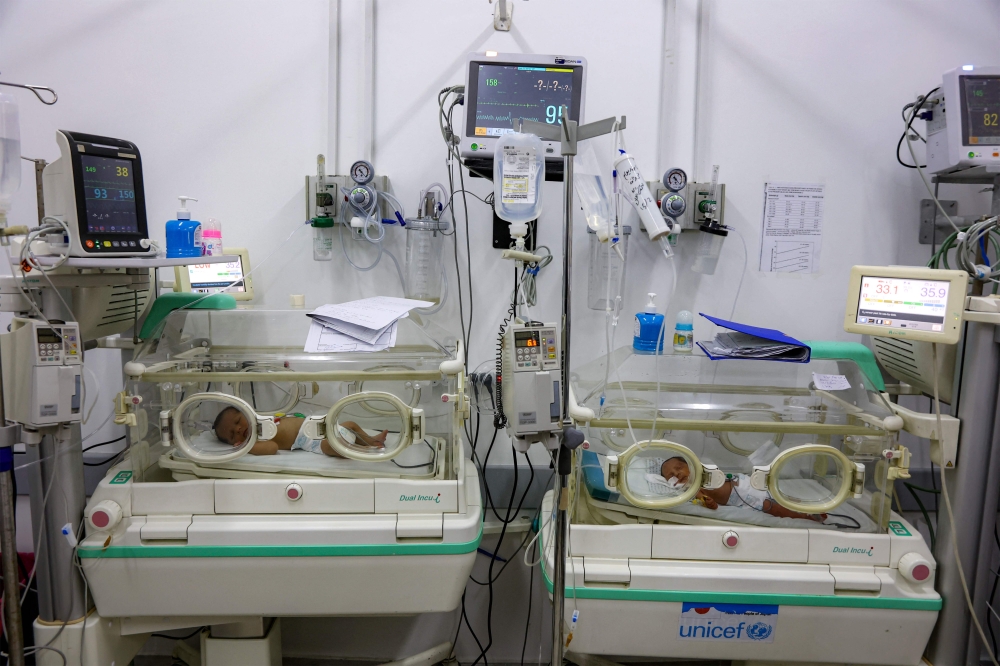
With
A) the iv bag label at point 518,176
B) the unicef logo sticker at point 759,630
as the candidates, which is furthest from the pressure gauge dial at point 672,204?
the unicef logo sticker at point 759,630

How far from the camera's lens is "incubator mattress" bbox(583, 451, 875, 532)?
1603 millimetres

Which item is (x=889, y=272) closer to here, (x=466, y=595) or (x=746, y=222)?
(x=746, y=222)

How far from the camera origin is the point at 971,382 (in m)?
1.55

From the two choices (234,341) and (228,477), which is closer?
(228,477)

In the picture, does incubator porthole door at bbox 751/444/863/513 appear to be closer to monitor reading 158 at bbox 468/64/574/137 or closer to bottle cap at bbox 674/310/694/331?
bottle cap at bbox 674/310/694/331

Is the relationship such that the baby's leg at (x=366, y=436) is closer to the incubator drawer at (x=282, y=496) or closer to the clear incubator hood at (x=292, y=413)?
the clear incubator hood at (x=292, y=413)

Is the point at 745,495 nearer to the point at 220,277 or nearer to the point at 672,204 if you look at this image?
the point at 672,204

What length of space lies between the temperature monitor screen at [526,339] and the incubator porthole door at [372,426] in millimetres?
397

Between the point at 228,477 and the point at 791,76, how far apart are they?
2190 millimetres

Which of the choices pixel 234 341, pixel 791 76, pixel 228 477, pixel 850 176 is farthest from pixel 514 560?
pixel 791 76

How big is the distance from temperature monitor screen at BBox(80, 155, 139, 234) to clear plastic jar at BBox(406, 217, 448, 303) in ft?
2.69

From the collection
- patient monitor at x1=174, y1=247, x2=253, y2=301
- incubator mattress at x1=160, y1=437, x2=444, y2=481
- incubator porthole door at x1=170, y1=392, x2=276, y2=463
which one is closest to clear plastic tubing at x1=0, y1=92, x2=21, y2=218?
Answer: patient monitor at x1=174, y1=247, x2=253, y2=301

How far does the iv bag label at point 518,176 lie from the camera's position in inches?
53.5

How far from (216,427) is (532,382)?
2.93 ft
